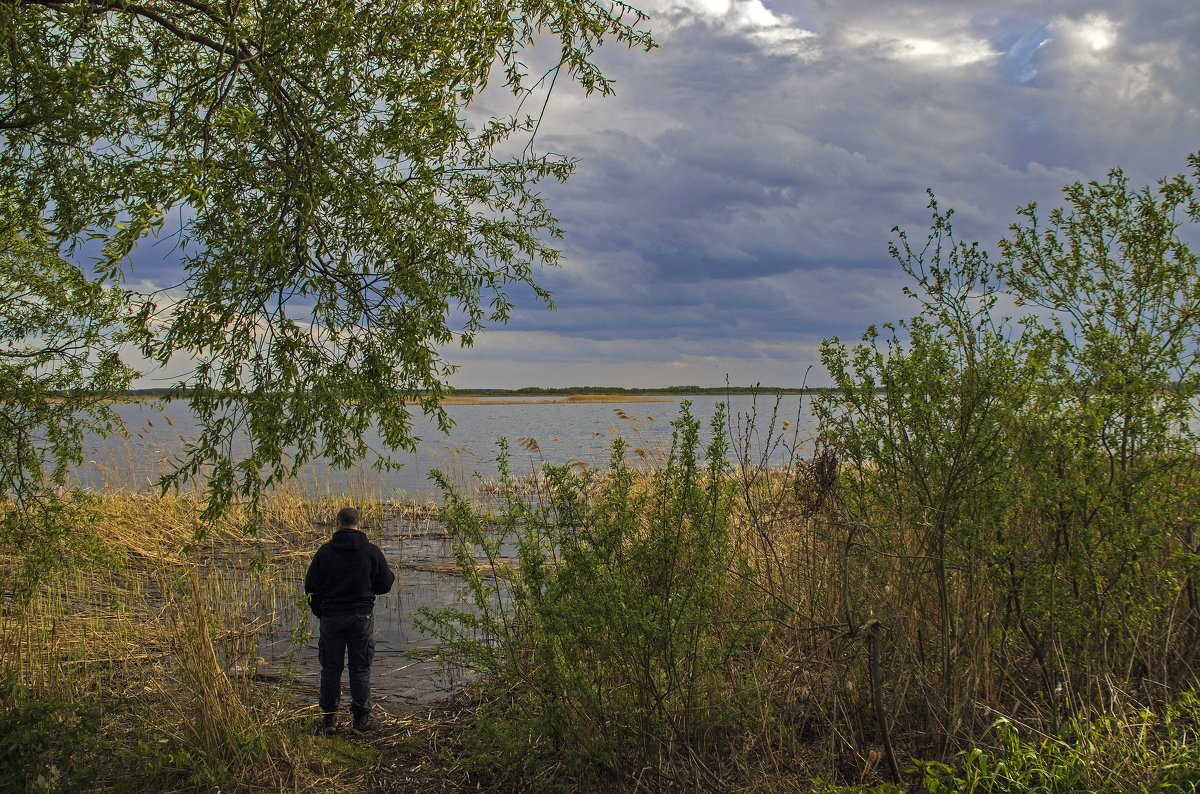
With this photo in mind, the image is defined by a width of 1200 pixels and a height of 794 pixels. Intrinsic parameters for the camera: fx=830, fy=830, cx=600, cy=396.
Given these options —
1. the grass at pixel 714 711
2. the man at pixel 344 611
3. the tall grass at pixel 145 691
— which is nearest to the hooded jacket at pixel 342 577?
the man at pixel 344 611

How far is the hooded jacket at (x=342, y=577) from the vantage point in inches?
295

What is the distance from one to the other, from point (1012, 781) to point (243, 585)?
422 inches

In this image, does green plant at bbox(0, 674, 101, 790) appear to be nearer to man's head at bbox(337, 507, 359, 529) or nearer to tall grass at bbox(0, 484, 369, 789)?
tall grass at bbox(0, 484, 369, 789)

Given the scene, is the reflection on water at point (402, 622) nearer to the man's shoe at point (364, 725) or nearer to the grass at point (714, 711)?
the man's shoe at point (364, 725)

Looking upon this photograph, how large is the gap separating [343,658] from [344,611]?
0.41 metres

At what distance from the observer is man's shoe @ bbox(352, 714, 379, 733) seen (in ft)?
24.0

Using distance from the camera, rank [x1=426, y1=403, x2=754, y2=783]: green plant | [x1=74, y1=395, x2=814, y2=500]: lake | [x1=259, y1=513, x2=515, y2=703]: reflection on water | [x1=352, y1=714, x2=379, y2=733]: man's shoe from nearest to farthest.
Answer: [x1=426, y1=403, x2=754, y2=783]: green plant → [x1=352, y1=714, x2=379, y2=733]: man's shoe → [x1=259, y1=513, x2=515, y2=703]: reflection on water → [x1=74, y1=395, x2=814, y2=500]: lake

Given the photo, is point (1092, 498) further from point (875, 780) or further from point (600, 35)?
point (600, 35)

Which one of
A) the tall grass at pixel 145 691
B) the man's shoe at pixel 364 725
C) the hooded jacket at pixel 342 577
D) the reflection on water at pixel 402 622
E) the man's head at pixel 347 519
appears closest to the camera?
the tall grass at pixel 145 691

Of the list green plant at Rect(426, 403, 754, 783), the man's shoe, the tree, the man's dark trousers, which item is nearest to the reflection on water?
the man's dark trousers

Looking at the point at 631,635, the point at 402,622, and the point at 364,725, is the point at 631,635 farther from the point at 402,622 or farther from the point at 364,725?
the point at 402,622

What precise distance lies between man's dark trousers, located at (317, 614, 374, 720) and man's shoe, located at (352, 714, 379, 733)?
0.03m

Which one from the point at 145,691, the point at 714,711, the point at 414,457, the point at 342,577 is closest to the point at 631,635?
the point at 714,711

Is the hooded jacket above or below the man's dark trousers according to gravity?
above
